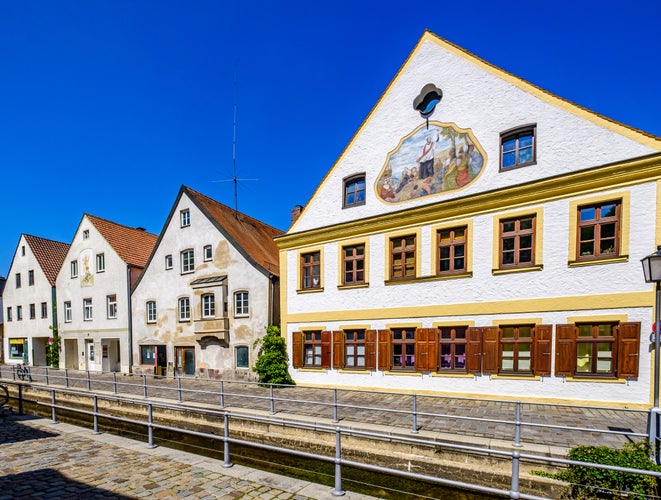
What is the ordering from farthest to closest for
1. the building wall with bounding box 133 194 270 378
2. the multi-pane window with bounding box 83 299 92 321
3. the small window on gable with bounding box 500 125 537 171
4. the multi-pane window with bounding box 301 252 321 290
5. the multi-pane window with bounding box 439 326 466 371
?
the multi-pane window with bounding box 83 299 92 321, the building wall with bounding box 133 194 270 378, the multi-pane window with bounding box 301 252 321 290, the multi-pane window with bounding box 439 326 466 371, the small window on gable with bounding box 500 125 537 171

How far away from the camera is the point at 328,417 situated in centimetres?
1030

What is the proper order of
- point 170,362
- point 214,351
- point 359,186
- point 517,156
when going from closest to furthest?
point 517,156 < point 359,186 < point 214,351 < point 170,362

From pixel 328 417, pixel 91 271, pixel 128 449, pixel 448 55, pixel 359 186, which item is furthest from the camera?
pixel 91 271

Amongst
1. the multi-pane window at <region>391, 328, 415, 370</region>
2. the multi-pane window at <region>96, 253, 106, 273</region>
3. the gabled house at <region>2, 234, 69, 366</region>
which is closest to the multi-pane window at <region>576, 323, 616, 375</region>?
the multi-pane window at <region>391, 328, 415, 370</region>

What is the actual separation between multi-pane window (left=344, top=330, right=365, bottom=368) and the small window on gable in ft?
28.4

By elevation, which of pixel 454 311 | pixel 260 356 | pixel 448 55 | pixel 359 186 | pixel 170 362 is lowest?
pixel 170 362

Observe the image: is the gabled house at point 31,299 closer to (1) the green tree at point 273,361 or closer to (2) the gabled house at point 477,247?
(1) the green tree at point 273,361

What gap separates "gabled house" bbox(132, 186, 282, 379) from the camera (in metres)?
18.4

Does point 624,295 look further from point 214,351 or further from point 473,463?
point 214,351

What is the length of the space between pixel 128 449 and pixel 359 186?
12.4m

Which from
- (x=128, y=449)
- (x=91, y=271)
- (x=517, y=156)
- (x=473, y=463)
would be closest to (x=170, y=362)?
(x=91, y=271)

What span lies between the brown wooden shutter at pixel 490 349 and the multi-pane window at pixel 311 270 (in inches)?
292

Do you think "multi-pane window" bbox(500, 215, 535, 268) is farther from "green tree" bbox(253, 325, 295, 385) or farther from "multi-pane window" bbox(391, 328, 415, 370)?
"green tree" bbox(253, 325, 295, 385)

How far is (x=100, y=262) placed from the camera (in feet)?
85.0
